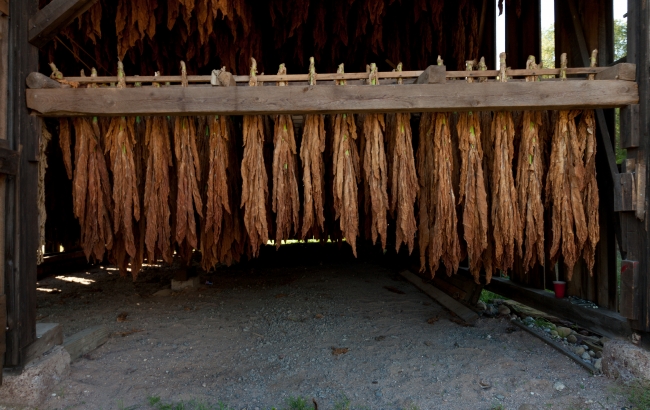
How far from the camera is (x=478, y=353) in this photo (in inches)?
160

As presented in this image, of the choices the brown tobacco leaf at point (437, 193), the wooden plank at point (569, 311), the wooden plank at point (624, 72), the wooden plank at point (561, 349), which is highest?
the wooden plank at point (624, 72)

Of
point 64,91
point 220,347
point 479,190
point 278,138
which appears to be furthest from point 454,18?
point 220,347

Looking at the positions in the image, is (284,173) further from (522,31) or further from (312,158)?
(522,31)

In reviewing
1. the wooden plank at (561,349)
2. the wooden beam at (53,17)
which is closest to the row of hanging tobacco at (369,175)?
the wooden beam at (53,17)

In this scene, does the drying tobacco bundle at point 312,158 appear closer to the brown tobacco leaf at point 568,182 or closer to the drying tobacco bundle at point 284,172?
the drying tobacco bundle at point 284,172

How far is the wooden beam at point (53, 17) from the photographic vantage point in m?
3.23

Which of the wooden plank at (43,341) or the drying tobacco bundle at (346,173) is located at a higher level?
the drying tobacco bundle at (346,173)

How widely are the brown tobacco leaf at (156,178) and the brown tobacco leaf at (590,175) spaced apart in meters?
3.70

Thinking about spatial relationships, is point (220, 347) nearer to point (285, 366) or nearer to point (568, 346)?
point (285, 366)

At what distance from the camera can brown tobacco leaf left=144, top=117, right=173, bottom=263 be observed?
3.58 m

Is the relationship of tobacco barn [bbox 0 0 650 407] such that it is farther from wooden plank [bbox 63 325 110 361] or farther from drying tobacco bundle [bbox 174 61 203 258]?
wooden plank [bbox 63 325 110 361]

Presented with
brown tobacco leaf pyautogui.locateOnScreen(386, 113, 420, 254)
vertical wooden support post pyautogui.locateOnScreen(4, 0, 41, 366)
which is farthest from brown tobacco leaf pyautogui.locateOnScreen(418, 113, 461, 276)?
vertical wooden support post pyautogui.locateOnScreen(4, 0, 41, 366)

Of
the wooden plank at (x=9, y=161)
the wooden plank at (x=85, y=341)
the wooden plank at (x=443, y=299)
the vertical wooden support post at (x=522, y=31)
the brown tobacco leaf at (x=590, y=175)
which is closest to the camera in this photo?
the wooden plank at (x=9, y=161)

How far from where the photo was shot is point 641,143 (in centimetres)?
327
